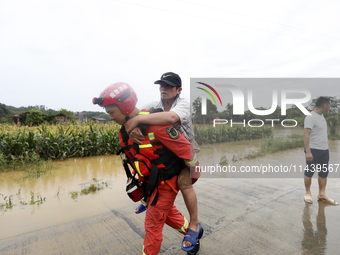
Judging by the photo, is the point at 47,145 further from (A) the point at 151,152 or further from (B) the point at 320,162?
(B) the point at 320,162

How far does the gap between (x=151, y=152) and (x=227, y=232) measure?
152cm

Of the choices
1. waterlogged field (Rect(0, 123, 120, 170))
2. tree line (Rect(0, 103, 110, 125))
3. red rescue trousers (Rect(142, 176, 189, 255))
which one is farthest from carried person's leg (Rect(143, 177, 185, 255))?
tree line (Rect(0, 103, 110, 125))

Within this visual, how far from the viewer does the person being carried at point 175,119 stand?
63.6 inches

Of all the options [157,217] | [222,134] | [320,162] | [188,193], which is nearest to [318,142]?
[320,162]

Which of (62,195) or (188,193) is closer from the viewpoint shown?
(188,193)

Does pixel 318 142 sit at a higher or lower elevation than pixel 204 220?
higher

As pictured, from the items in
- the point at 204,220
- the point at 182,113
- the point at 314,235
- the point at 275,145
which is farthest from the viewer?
the point at 275,145

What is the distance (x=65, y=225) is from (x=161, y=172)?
179 centimetres

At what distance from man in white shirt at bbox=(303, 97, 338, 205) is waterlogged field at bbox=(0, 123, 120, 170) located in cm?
688

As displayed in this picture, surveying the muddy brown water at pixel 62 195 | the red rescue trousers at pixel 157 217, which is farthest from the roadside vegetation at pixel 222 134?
the red rescue trousers at pixel 157 217

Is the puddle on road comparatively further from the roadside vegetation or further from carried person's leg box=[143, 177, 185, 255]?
the roadside vegetation

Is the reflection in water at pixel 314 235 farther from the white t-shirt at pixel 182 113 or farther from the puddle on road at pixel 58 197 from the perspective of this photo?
the puddle on road at pixel 58 197

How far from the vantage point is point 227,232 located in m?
2.47

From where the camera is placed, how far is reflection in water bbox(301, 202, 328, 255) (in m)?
2.15
